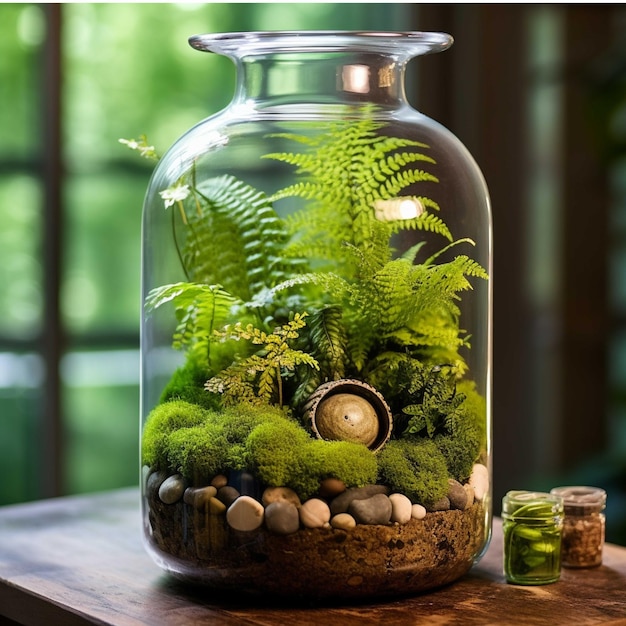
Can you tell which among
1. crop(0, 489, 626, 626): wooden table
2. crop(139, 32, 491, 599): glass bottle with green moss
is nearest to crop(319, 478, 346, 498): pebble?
crop(139, 32, 491, 599): glass bottle with green moss

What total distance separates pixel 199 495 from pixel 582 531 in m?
0.41

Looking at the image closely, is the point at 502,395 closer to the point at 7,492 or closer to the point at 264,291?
the point at 7,492

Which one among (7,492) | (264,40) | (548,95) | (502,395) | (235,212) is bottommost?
(7,492)

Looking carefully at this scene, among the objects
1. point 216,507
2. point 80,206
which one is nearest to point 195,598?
point 216,507

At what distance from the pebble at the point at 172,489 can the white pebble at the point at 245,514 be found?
0.06 m

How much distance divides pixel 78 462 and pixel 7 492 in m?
0.20

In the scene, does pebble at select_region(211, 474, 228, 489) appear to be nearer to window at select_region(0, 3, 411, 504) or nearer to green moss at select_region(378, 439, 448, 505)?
green moss at select_region(378, 439, 448, 505)

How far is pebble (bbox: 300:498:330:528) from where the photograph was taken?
84 centimetres

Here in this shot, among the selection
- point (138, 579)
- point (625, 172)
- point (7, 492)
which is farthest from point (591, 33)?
point (138, 579)

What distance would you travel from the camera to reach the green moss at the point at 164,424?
2.95 ft

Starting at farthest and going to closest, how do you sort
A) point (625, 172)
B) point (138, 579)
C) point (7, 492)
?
point (625, 172)
point (7, 492)
point (138, 579)

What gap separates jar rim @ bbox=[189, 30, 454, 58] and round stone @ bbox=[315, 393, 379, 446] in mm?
314

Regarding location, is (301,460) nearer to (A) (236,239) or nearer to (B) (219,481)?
(B) (219,481)

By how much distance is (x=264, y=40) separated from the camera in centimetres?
92
